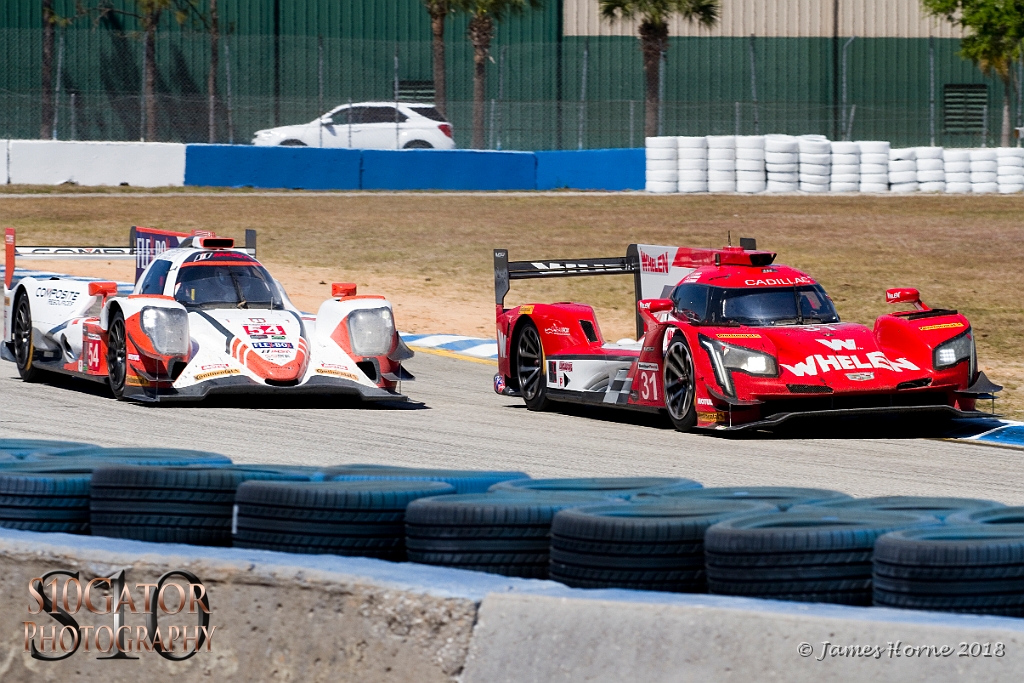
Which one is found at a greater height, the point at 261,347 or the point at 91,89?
the point at 91,89

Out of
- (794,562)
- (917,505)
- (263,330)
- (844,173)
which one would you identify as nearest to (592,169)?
(844,173)

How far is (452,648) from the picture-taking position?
154 inches

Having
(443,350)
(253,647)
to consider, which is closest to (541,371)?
(443,350)

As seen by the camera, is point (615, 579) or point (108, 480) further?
point (108, 480)

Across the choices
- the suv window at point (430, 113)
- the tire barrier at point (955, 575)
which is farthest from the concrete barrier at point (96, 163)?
the tire barrier at point (955, 575)

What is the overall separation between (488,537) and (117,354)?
804cm

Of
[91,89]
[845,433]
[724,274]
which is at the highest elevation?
[91,89]

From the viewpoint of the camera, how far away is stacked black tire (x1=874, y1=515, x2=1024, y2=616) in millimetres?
3979

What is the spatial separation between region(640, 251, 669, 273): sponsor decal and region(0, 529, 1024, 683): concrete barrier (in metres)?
9.28

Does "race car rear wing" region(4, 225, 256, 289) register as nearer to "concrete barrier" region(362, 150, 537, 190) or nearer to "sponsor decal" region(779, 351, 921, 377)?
"sponsor decal" region(779, 351, 921, 377)

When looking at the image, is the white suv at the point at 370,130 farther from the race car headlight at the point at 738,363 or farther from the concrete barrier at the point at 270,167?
the race car headlight at the point at 738,363

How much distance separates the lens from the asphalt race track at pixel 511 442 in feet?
29.8

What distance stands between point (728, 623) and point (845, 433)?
7646 millimetres

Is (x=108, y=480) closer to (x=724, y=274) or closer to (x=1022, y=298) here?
(x=724, y=274)
